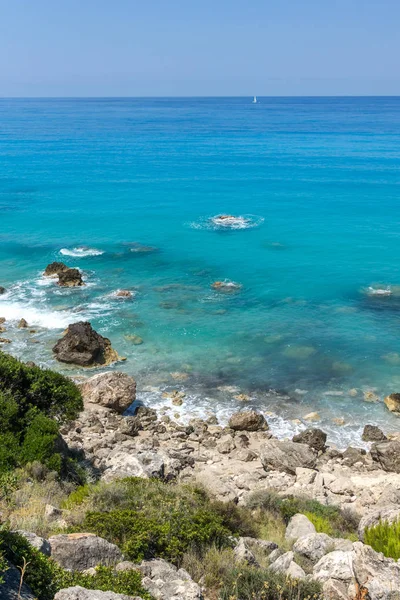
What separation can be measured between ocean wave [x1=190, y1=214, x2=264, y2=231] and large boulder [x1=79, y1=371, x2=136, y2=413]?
32269 mm

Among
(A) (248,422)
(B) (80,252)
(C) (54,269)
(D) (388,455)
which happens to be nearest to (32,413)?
(A) (248,422)

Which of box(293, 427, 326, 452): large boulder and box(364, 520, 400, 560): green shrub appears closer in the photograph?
box(364, 520, 400, 560): green shrub

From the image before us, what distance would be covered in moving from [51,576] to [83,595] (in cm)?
113

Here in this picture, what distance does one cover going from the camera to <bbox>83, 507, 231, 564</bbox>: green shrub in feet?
37.3

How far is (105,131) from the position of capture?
5679 inches

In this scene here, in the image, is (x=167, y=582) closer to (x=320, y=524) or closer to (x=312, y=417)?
(x=320, y=524)

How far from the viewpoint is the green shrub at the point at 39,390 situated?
61.9 ft

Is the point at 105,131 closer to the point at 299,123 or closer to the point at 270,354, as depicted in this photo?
the point at 299,123

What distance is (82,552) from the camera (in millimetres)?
10336

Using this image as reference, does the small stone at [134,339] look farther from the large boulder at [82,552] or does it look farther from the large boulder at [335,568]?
the large boulder at [335,568]

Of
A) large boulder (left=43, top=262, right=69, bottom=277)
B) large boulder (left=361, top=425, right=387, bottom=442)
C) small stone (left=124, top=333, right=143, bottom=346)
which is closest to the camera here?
large boulder (left=361, top=425, right=387, bottom=442)

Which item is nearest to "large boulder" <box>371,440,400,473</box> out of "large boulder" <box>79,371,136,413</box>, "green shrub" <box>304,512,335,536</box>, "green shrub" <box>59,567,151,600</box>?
"green shrub" <box>304,512,335,536</box>

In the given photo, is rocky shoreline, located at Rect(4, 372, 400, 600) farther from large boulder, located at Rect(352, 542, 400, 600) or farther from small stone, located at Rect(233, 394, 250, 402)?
small stone, located at Rect(233, 394, 250, 402)

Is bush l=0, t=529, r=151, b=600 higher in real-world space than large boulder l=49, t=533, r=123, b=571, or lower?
higher
